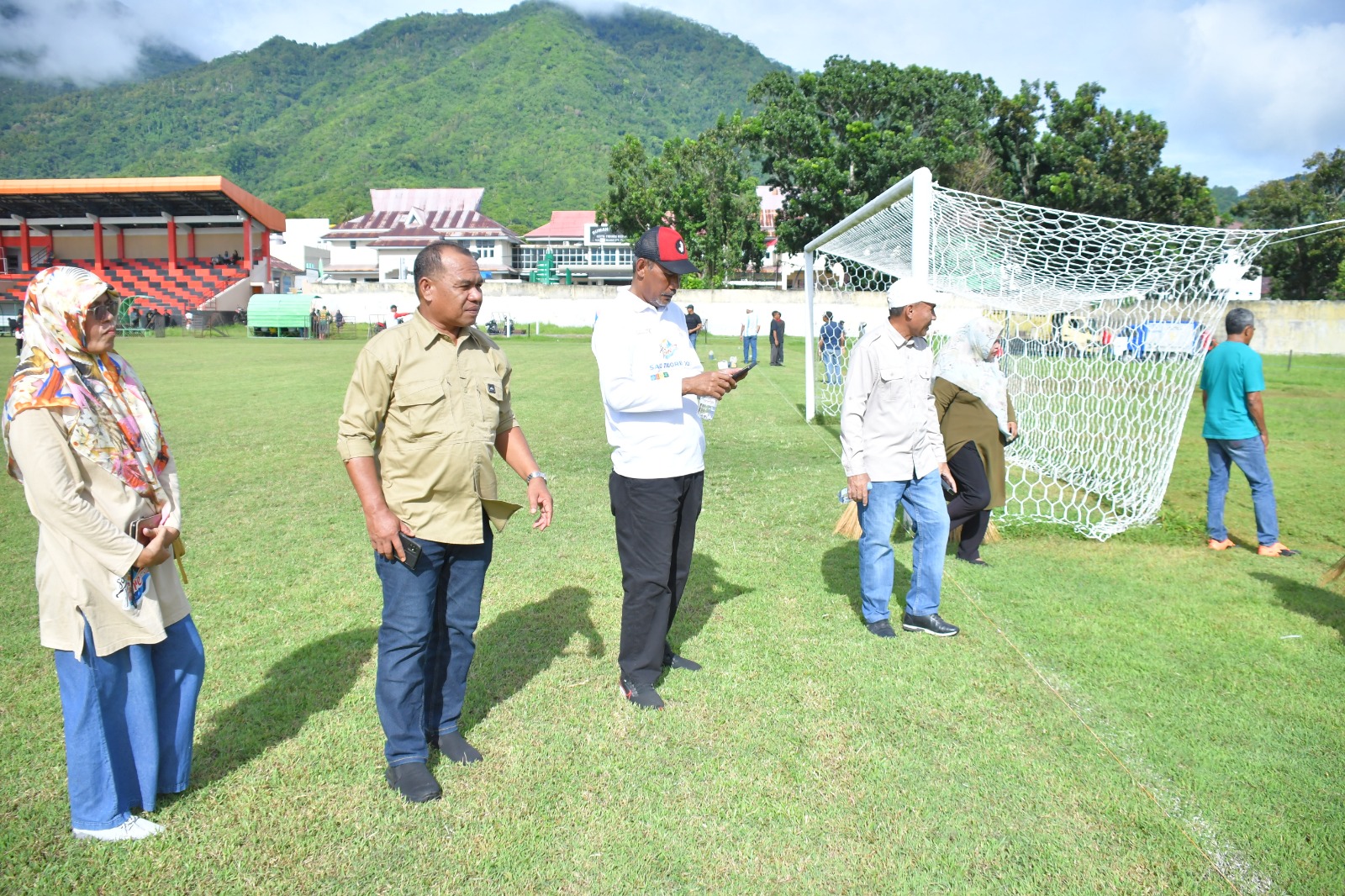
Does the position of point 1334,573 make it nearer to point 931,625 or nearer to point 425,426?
point 931,625

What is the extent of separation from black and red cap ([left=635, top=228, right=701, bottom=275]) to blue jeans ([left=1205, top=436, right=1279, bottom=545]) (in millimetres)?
4957

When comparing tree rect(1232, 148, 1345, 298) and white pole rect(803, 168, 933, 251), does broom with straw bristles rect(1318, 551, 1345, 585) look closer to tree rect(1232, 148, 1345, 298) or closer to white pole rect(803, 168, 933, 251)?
white pole rect(803, 168, 933, 251)

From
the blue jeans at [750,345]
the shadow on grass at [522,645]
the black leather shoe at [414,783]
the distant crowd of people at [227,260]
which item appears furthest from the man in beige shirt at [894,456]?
the distant crowd of people at [227,260]

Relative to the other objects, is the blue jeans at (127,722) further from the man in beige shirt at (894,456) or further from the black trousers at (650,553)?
the man in beige shirt at (894,456)

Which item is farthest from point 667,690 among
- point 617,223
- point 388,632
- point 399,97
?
point 399,97

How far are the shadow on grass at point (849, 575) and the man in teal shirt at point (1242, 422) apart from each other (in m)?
2.53

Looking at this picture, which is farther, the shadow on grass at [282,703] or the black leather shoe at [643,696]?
the black leather shoe at [643,696]

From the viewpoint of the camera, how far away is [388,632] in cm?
289

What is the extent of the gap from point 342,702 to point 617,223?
161 ft

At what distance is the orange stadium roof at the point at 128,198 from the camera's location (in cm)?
4300

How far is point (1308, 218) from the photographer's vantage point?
1582 inches

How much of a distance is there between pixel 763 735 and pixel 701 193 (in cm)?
4610

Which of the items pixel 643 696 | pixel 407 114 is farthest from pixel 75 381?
pixel 407 114

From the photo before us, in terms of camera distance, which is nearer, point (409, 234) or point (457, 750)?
point (457, 750)
